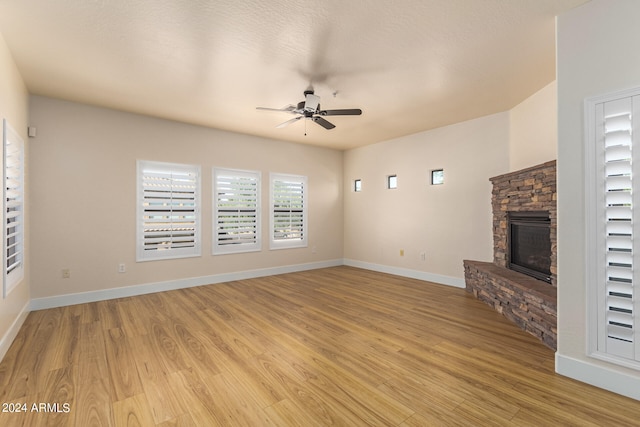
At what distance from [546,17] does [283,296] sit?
426 cm

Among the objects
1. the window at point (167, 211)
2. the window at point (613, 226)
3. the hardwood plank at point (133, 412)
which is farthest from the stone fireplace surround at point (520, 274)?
the window at point (167, 211)

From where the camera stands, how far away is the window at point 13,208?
2.74m

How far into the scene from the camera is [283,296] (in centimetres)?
454

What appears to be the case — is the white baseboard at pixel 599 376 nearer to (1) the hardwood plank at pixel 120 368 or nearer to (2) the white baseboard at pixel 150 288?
(1) the hardwood plank at pixel 120 368

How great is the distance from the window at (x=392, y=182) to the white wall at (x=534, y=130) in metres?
2.11

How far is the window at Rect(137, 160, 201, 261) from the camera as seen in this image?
471 cm

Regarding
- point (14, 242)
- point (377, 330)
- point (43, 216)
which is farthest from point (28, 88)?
point (377, 330)

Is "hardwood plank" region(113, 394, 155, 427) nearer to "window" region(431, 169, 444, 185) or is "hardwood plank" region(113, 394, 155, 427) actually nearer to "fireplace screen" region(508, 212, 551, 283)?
"fireplace screen" region(508, 212, 551, 283)

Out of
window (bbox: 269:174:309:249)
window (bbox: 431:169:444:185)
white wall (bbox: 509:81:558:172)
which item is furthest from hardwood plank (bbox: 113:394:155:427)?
window (bbox: 431:169:444:185)

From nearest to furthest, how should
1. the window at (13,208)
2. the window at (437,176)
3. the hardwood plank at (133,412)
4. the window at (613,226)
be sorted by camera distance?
the hardwood plank at (133,412)
the window at (613,226)
the window at (13,208)
the window at (437,176)

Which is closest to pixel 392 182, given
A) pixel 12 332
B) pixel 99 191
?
pixel 99 191

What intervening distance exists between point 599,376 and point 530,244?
184 cm

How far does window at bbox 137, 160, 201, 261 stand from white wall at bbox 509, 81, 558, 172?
505 centimetres

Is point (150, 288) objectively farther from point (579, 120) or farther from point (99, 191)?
point (579, 120)
